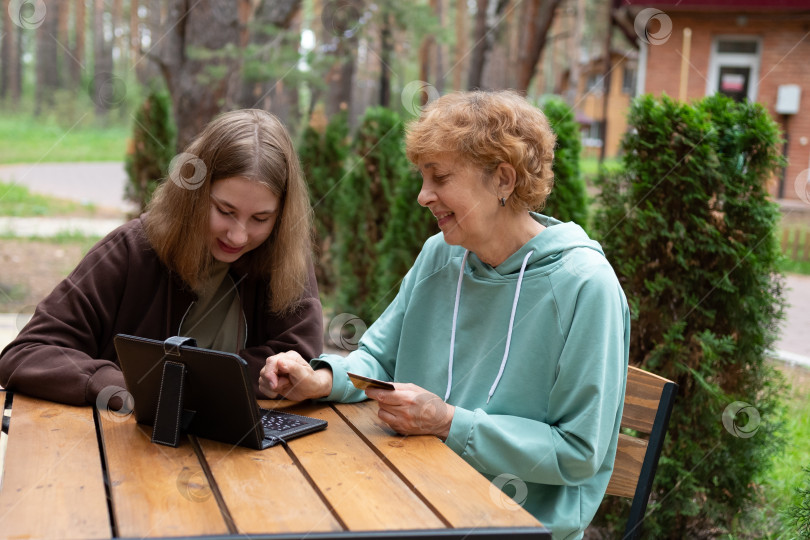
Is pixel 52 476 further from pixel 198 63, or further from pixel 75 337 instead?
pixel 198 63

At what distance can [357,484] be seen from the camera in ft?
5.23

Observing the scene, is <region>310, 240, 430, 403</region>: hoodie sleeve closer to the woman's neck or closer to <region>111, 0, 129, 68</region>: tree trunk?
the woman's neck

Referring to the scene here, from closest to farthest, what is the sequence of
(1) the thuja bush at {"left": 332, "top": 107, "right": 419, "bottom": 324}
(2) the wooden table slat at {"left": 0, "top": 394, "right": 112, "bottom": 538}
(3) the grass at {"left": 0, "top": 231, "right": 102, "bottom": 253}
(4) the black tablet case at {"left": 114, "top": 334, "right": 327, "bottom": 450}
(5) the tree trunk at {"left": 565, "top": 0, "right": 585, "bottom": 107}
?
(2) the wooden table slat at {"left": 0, "top": 394, "right": 112, "bottom": 538}, (4) the black tablet case at {"left": 114, "top": 334, "right": 327, "bottom": 450}, (1) the thuja bush at {"left": 332, "top": 107, "right": 419, "bottom": 324}, (3) the grass at {"left": 0, "top": 231, "right": 102, "bottom": 253}, (5) the tree trunk at {"left": 565, "top": 0, "right": 585, "bottom": 107}

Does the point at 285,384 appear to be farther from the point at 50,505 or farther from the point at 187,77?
the point at 187,77

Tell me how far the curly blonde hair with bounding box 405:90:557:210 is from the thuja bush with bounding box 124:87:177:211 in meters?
7.12

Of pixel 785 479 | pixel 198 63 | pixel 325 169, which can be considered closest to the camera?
pixel 785 479

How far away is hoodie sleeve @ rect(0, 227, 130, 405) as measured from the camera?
6.79 feet

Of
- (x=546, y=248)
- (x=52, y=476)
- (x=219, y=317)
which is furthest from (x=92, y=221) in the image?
(x=52, y=476)

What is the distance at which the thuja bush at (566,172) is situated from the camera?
396 cm

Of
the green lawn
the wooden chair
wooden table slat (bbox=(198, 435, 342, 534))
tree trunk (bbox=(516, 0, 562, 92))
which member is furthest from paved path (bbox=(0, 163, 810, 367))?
tree trunk (bbox=(516, 0, 562, 92))

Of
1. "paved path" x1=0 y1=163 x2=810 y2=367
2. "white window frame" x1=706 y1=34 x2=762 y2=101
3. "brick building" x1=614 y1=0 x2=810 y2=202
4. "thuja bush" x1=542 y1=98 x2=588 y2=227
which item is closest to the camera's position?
"thuja bush" x1=542 y1=98 x2=588 y2=227

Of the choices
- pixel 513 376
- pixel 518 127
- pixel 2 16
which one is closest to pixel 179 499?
pixel 513 376

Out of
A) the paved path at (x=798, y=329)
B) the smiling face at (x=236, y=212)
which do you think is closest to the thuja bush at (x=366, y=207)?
the paved path at (x=798, y=329)

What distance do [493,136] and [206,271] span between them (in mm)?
919
